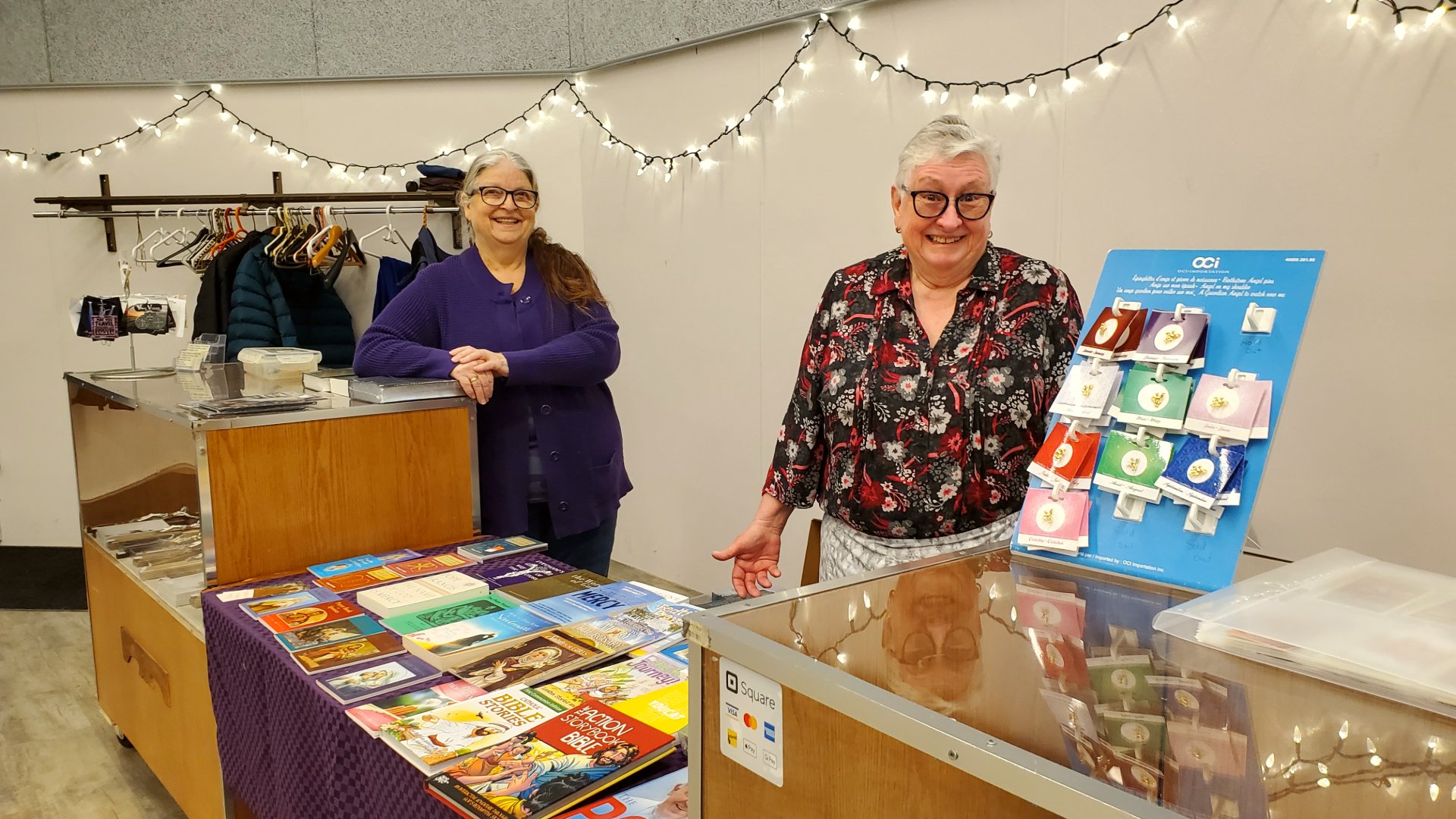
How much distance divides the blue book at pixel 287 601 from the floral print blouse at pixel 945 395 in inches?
40.0

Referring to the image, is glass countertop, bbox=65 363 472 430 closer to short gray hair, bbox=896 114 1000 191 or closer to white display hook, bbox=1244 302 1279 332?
short gray hair, bbox=896 114 1000 191

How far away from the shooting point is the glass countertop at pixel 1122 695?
0.65m

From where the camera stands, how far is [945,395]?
5.50 feet

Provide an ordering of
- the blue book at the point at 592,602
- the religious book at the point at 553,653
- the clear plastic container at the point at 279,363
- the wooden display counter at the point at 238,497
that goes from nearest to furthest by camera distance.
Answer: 1. the religious book at the point at 553,653
2. the blue book at the point at 592,602
3. the wooden display counter at the point at 238,497
4. the clear plastic container at the point at 279,363

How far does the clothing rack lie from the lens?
458cm

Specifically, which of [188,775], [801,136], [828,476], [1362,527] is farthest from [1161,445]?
[801,136]

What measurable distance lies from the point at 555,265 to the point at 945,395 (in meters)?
1.22

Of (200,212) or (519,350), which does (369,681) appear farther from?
(200,212)

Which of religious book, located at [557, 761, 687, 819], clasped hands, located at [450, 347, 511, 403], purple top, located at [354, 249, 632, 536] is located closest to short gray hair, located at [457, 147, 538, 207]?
purple top, located at [354, 249, 632, 536]

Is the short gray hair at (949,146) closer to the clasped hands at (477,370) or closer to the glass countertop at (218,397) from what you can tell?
the clasped hands at (477,370)

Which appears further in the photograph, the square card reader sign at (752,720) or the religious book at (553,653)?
the religious book at (553,653)

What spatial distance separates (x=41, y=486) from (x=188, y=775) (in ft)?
12.2

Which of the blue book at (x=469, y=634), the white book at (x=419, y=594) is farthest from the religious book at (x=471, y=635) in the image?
the white book at (x=419, y=594)

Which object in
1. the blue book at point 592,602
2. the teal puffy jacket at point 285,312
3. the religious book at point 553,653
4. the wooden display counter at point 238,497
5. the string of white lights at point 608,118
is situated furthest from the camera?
the teal puffy jacket at point 285,312
